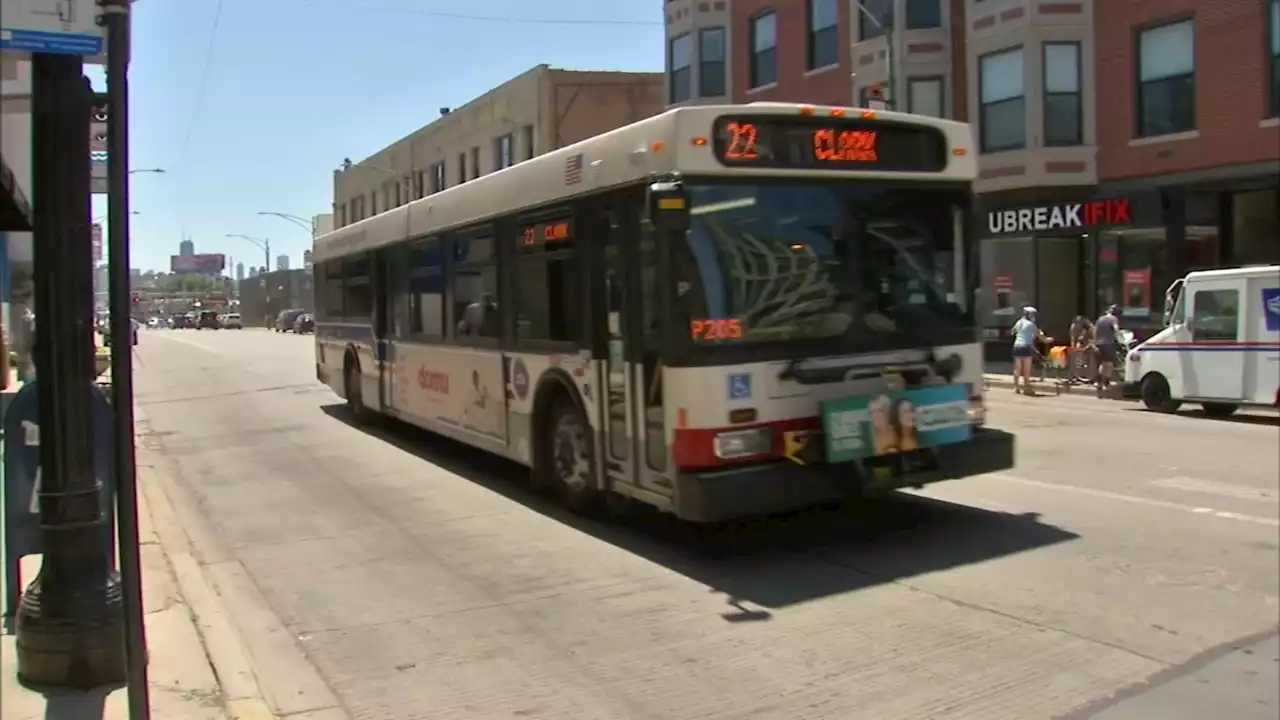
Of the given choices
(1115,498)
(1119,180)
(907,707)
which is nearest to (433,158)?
(1119,180)

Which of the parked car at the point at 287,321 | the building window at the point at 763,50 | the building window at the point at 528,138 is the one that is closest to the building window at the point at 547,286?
the building window at the point at 763,50

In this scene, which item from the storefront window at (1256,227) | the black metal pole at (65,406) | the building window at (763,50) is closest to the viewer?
the black metal pole at (65,406)

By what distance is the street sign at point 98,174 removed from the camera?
16.2 feet

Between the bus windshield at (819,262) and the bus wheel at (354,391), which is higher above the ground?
the bus windshield at (819,262)

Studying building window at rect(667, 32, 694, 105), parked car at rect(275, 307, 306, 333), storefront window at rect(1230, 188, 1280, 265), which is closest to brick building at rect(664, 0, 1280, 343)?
storefront window at rect(1230, 188, 1280, 265)

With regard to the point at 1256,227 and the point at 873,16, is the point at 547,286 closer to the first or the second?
the point at 1256,227

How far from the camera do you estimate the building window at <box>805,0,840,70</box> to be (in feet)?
90.1

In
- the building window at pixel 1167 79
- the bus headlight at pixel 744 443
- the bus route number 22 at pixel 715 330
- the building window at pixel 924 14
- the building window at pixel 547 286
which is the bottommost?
the bus headlight at pixel 744 443

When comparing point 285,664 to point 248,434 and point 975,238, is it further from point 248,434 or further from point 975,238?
point 248,434

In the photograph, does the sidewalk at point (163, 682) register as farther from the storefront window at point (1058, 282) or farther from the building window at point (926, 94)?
the building window at point (926, 94)

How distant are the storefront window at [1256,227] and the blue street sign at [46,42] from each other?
21.5 meters

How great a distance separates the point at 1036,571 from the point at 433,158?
161ft

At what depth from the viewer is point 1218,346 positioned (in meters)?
15.2

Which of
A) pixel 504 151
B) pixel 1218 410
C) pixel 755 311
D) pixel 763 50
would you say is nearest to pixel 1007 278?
pixel 763 50
